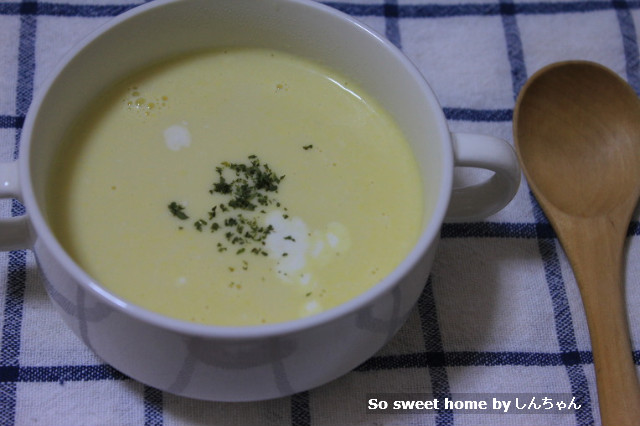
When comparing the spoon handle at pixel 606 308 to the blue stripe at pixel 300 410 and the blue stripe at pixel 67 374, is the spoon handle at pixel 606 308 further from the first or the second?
the blue stripe at pixel 67 374

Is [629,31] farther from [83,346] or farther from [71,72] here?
[83,346]

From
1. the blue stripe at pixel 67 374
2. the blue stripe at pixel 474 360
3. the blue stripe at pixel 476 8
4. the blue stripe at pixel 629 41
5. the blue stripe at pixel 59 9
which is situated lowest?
the blue stripe at pixel 474 360

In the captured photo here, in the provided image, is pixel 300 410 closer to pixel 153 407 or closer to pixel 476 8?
pixel 153 407

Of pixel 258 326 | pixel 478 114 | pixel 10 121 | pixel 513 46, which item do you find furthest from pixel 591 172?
pixel 10 121

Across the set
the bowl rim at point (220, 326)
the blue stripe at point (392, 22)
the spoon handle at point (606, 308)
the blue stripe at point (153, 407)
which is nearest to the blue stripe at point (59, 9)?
the bowl rim at point (220, 326)

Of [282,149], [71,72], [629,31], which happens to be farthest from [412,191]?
[629,31]

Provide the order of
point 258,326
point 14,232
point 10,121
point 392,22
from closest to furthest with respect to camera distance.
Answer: point 258,326 → point 14,232 → point 10,121 → point 392,22
